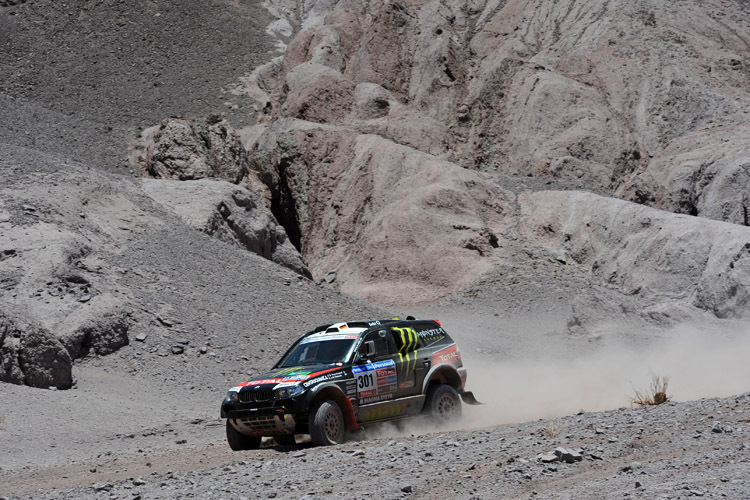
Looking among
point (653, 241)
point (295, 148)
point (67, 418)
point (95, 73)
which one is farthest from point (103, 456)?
point (95, 73)

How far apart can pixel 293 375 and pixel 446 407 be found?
2.90m

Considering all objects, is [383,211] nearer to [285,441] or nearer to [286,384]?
[285,441]

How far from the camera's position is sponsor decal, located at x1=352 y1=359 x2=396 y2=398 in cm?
1223

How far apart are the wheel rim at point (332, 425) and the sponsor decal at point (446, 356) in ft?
7.76

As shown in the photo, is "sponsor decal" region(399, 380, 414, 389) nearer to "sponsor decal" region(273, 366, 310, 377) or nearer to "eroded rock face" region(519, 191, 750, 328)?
"sponsor decal" region(273, 366, 310, 377)

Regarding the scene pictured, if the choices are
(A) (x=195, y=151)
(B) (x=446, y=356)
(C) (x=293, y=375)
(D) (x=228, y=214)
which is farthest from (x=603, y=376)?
(A) (x=195, y=151)

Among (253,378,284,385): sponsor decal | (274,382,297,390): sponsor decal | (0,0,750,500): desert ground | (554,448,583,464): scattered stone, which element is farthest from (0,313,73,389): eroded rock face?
(554,448,583,464): scattered stone

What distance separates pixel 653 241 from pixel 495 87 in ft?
53.2

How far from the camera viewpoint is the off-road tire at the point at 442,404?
43.6 feet

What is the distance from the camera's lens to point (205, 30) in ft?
191

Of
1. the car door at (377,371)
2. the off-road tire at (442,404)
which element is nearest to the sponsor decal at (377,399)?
the car door at (377,371)

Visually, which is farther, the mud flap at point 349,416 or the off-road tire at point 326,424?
the mud flap at point 349,416

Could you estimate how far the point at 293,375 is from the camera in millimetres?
11828

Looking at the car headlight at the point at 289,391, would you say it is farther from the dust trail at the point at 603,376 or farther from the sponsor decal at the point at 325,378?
the dust trail at the point at 603,376
